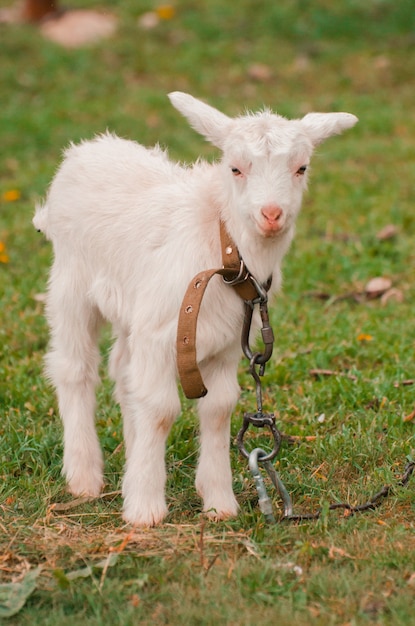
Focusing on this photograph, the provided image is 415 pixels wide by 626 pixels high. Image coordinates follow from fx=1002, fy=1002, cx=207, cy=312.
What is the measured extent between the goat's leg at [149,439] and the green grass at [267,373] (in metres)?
0.13

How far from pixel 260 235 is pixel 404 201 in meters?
5.00

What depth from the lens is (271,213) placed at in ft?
12.3

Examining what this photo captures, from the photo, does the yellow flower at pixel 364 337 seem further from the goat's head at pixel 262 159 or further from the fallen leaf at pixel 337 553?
the fallen leaf at pixel 337 553

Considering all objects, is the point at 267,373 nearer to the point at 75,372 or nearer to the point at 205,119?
the point at 75,372

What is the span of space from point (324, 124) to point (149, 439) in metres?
1.50

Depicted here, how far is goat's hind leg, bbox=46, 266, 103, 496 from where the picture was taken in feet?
15.4

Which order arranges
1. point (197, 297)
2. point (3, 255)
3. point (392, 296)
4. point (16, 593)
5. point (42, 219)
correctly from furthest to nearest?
1. point (3, 255)
2. point (392, 296)
3. point (42, 219)
4. point (197, 297)
5. point (16, 593)

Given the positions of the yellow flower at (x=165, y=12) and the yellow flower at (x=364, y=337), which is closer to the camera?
the yellow flower at (x=364, y=337)

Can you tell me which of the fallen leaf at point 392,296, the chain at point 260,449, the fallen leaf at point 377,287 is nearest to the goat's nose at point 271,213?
the chain at point 260,449

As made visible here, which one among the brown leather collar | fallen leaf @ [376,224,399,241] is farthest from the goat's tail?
fallen leaf @ [376,224,399,241]

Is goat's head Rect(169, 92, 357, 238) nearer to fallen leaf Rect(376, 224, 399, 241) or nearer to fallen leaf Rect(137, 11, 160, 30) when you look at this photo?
fallen leaf Rect(376, 224, 399, 241)

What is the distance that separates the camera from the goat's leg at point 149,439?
419 cm

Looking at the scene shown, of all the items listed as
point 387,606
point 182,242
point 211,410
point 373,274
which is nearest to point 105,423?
point 211,410

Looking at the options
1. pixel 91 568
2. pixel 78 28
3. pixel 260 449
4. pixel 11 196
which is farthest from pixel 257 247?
pixel 78 28
